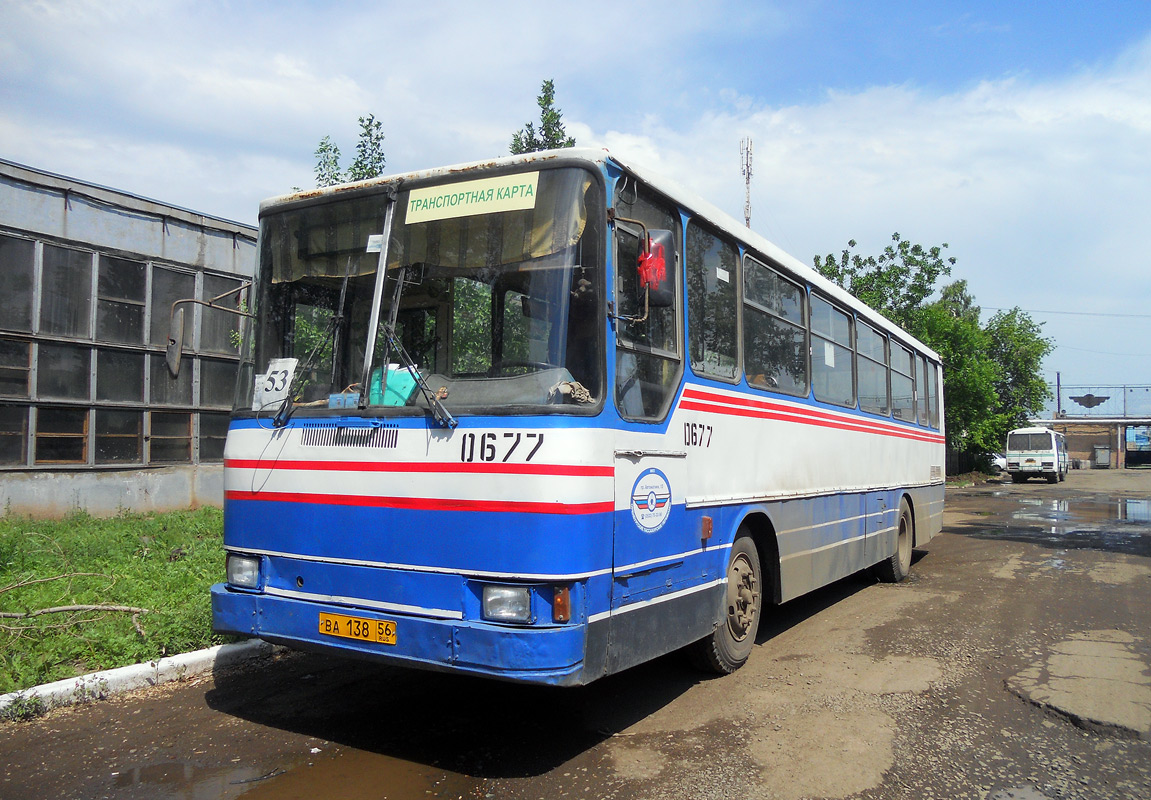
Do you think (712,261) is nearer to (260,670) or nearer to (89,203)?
(260,670)

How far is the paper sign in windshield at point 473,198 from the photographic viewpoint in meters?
4.35

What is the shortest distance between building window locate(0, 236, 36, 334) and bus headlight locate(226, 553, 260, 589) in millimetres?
10779

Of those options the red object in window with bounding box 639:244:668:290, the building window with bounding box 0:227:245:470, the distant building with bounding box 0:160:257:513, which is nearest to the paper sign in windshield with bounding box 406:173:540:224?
the red object in window with bounding box 639:244:668:290

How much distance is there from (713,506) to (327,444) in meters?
2.40

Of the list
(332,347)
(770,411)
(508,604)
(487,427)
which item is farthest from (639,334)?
(770,411)

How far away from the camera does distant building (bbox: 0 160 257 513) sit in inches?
518

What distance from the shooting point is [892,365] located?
34.2ft

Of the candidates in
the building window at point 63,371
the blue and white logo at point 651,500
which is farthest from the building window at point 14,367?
the blue and white logo at point 651,500

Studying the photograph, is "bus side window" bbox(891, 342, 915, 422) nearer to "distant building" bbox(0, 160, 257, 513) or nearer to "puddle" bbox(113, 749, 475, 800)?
"puddle" bbox(113, 749, 475, 800)

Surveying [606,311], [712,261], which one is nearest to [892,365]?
[712,261]

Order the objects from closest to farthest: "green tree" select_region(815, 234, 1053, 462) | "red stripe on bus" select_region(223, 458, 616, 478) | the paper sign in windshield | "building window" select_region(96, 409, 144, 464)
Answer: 1. "red stripe on bus" select_region(223, 458, 616, 478)
2. the paper sign in windshield
3. "building window" select_region(96, 409, 144, 464)
4. "green tree" select_region(815, 234, 1053, 462)

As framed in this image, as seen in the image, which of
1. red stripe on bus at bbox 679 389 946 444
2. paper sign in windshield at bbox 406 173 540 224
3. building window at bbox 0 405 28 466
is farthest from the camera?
building window at bbox 0 405 28 466

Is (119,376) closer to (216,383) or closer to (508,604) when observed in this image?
(216,383)

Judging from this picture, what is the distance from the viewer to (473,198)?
4445 mm
